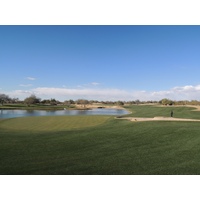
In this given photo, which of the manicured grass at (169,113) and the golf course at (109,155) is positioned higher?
the manicured grass at (169,113)

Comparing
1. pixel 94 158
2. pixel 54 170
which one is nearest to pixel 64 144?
pixel 94 158

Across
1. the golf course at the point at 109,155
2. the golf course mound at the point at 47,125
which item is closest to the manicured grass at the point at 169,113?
the golf course mound at the point at 47,125

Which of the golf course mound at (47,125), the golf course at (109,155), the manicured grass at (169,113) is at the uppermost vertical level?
the manicured grass at (169,113)

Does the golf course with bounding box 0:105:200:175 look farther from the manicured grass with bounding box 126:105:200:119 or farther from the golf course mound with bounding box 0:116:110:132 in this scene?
the manicured grass with bounding box 126:105:200:119

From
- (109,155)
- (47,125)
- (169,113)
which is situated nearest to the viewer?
(109,155)

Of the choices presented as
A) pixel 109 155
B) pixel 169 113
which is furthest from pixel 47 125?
pixel 169 113

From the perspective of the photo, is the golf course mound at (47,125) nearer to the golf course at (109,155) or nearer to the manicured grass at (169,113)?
the golf course at (109,155)

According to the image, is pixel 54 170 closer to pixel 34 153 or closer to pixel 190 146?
pixel 34 153

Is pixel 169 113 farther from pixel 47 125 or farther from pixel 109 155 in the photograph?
pixel 109 155

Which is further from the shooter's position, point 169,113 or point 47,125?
point 169,113

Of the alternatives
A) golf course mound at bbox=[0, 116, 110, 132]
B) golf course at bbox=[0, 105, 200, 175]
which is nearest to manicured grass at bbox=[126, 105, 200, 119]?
golf course mound at bbox=[0, 116, 110, 132]

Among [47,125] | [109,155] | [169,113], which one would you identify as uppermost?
[169,113]
